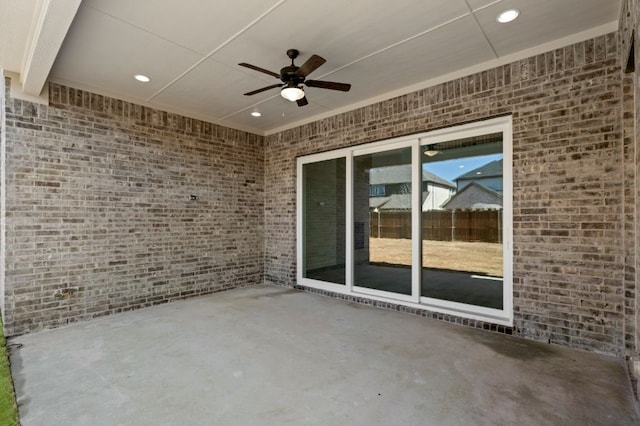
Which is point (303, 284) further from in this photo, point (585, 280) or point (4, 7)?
point (4, 7)

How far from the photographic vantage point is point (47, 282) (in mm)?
4062

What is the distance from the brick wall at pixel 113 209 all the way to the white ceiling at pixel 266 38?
658 mm

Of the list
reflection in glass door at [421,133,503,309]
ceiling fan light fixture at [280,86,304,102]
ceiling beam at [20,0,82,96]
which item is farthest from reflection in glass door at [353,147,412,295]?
ceiling beam at [20,0,82,96]

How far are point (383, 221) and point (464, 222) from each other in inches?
49.8

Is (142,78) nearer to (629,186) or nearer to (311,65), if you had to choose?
(311,65)

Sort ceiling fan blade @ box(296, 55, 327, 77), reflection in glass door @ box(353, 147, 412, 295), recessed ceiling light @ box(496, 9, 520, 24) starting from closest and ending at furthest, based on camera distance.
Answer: recessed ceiling light @ box(496, 9, 520, 24) → ceiling fan blade @ box(296, 55, 327, 77) → reflection in glass door @ box(353, 147, 412, 295)

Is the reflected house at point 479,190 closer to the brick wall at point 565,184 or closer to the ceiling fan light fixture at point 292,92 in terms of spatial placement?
the brick wall at point 565,184

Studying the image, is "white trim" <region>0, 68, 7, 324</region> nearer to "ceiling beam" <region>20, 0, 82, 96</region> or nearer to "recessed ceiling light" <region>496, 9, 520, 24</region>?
"ceiling beam" <region>20, 0, 82, 96</region>

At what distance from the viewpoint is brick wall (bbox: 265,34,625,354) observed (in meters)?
3.10

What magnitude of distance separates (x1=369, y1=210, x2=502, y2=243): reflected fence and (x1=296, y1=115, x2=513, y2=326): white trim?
0.13 metres

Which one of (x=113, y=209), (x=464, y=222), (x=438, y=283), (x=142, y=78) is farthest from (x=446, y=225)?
(x=113, y=209)

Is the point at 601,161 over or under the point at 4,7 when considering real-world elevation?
under

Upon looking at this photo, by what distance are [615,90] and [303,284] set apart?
522cm

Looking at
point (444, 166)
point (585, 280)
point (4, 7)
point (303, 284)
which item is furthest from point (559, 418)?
point (4, 7)
